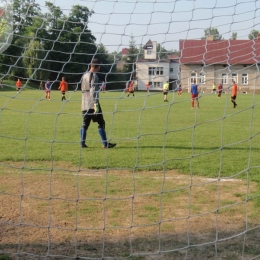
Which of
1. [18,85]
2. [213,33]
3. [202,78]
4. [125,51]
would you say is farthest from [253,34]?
[18,85]

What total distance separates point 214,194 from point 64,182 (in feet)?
6.19

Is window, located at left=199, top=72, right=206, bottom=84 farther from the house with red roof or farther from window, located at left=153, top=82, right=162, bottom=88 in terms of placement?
window, located at left=153, top=82, right=162, bottom=88

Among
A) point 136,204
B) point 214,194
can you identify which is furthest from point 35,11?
point 214,194

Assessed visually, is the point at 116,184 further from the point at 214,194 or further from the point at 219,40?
the point at 219,40

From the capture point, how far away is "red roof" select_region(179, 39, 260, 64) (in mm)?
5046

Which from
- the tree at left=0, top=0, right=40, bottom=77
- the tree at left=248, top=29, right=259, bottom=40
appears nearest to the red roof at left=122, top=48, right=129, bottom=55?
the tree at left=0, top=0, right=40, bottom=77

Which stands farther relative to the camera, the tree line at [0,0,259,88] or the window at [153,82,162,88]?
the window at [153,82,162,88]

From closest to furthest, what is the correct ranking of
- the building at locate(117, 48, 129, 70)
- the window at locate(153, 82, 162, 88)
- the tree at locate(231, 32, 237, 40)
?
the tree at locate(231, 32, 237, 40)
the building at locate(117, 48, 129, 70)
the window at locate(153, 82, 162, 88)

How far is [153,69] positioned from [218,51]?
0.85 metres

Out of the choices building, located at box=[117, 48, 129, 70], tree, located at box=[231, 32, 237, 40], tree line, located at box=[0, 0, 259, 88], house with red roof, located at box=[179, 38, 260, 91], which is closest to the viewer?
house with red roof, located at box=[179, 38, 260, 91]

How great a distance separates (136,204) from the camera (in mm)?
4781

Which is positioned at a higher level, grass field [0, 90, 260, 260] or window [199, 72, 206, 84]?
window [199, 72, 206, 84]

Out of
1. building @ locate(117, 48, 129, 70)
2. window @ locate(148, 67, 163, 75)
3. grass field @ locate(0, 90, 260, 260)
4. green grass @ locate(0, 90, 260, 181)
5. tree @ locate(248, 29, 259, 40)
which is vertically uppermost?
tree @ locate(248, 29, 259, 40)

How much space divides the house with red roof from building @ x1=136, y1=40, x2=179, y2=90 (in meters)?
0.11
